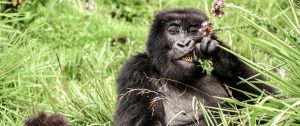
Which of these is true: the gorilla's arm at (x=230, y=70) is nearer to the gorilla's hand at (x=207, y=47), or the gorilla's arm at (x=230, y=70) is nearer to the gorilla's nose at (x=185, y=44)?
the gorilla's hand at (x=207, y=47)

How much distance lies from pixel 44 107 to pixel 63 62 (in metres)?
1.43

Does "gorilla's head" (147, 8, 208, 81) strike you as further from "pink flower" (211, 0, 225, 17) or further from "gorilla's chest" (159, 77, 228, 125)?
"pink flower" (211, 0, 225, 17)

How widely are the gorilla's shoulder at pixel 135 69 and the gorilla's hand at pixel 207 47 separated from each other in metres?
0.60

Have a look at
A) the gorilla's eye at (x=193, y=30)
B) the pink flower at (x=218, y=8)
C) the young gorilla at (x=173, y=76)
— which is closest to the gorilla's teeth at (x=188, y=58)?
the young gorilla at (x=173, y=76)

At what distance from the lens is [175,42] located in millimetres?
4844

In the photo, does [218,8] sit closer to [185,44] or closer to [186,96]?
[185,44]

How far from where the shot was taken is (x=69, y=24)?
27.7 feet

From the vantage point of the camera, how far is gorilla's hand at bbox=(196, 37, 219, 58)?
14.3ft

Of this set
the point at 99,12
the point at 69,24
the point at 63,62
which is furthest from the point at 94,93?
the point at 99,12

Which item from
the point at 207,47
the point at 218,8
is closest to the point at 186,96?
the point at 207,47

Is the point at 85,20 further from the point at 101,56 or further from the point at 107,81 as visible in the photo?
the point at 107,81

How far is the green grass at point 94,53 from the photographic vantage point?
346cm

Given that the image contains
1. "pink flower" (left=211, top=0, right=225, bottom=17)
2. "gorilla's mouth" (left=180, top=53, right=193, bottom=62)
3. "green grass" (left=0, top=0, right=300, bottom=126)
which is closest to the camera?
"green grass" (left=0, top=0, right=300, bottom=126)

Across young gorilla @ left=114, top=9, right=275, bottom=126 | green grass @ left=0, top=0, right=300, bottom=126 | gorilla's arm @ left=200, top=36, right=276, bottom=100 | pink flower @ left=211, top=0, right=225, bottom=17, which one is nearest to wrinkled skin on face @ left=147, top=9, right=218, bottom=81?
young gorilla @ left=114, top=9, right=275, bottom=126
